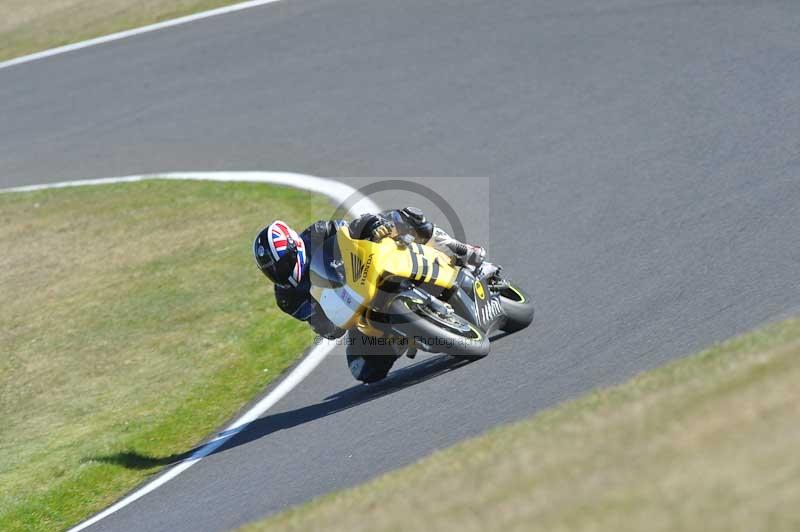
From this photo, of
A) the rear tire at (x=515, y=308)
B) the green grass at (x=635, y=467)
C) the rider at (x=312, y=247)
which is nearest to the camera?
the green grass at (x=635, y=467)

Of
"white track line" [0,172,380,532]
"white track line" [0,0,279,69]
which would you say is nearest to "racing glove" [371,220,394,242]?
"white track line" [0,172,380,532]

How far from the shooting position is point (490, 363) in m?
8.88

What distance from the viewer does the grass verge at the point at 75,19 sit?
2395cm

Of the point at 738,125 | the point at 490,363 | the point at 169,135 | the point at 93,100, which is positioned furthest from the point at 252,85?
the point at 490,363

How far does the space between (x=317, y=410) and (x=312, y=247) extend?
1.25 metres

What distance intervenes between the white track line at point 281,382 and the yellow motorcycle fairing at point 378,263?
64.1 inches

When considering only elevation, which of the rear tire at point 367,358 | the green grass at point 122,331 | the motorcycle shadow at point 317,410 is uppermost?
the rear tire at point 367,358

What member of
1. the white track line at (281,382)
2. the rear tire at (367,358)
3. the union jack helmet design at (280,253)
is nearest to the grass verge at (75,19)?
the white track line at (281,382)

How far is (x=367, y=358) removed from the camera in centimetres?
931

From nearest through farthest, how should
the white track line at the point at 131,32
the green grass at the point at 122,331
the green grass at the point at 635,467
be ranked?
the green grass at the point at 635,467, the green grass at the point at 122,331, the white track line at the point at 131,32

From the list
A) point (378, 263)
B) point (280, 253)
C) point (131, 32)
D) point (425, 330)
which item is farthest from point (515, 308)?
point (131, 32)

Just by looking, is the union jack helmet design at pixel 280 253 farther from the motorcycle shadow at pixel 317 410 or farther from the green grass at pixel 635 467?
the green grass at pixel 635 467

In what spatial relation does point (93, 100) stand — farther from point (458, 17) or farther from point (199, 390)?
point (199, 390)

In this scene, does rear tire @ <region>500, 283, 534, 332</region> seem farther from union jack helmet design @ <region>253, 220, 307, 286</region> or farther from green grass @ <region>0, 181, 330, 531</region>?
green grass @ <region>0, 181, 330, 531</region>
